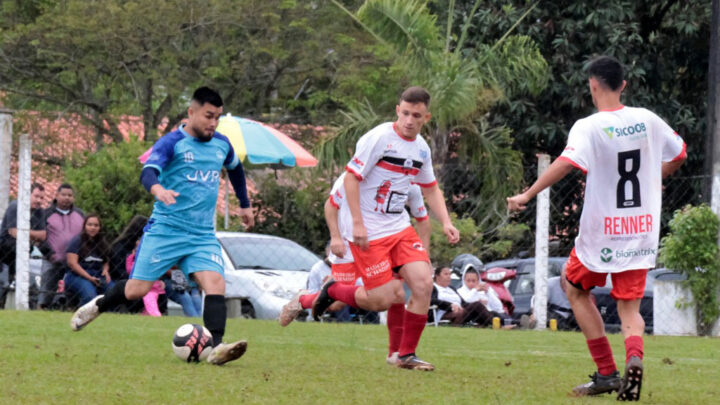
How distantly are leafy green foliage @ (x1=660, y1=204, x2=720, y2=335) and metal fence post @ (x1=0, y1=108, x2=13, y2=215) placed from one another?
386 inches

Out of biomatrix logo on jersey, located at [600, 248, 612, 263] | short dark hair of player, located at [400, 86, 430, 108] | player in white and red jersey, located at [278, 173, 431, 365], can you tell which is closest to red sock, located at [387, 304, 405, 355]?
player in white and red jersey, located at [278, 173, 431, 365]

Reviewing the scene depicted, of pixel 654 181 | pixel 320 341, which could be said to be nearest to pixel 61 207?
pixel 320 341

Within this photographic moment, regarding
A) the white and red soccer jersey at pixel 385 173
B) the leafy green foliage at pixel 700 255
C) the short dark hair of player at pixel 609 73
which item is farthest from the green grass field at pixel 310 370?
the leafy green foliage at pixel 700 255

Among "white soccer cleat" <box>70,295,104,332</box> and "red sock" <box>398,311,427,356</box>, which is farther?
"white soccer cleat" <box>70,295,104,332</box>

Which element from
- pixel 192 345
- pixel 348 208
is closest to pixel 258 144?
pixel 348 208

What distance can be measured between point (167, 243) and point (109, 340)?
1947 millimetres

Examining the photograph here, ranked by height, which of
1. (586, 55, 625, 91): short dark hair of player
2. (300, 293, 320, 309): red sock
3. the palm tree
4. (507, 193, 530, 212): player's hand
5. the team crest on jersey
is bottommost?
(300, 293, 320, 309): red sock

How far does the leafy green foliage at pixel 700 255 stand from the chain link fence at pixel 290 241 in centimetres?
24

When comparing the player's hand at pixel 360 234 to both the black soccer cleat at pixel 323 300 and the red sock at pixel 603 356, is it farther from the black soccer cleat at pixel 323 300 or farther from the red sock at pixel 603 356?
the red sock at pixel 603 356

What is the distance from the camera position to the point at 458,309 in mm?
15648

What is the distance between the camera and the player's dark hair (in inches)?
595

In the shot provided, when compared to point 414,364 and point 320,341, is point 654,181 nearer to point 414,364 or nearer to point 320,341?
point 414,364

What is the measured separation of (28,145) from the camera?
15.6m

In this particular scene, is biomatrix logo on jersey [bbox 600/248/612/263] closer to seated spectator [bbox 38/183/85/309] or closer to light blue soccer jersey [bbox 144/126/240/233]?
light blue soccer jersey [bbox 144/126/240/233]
